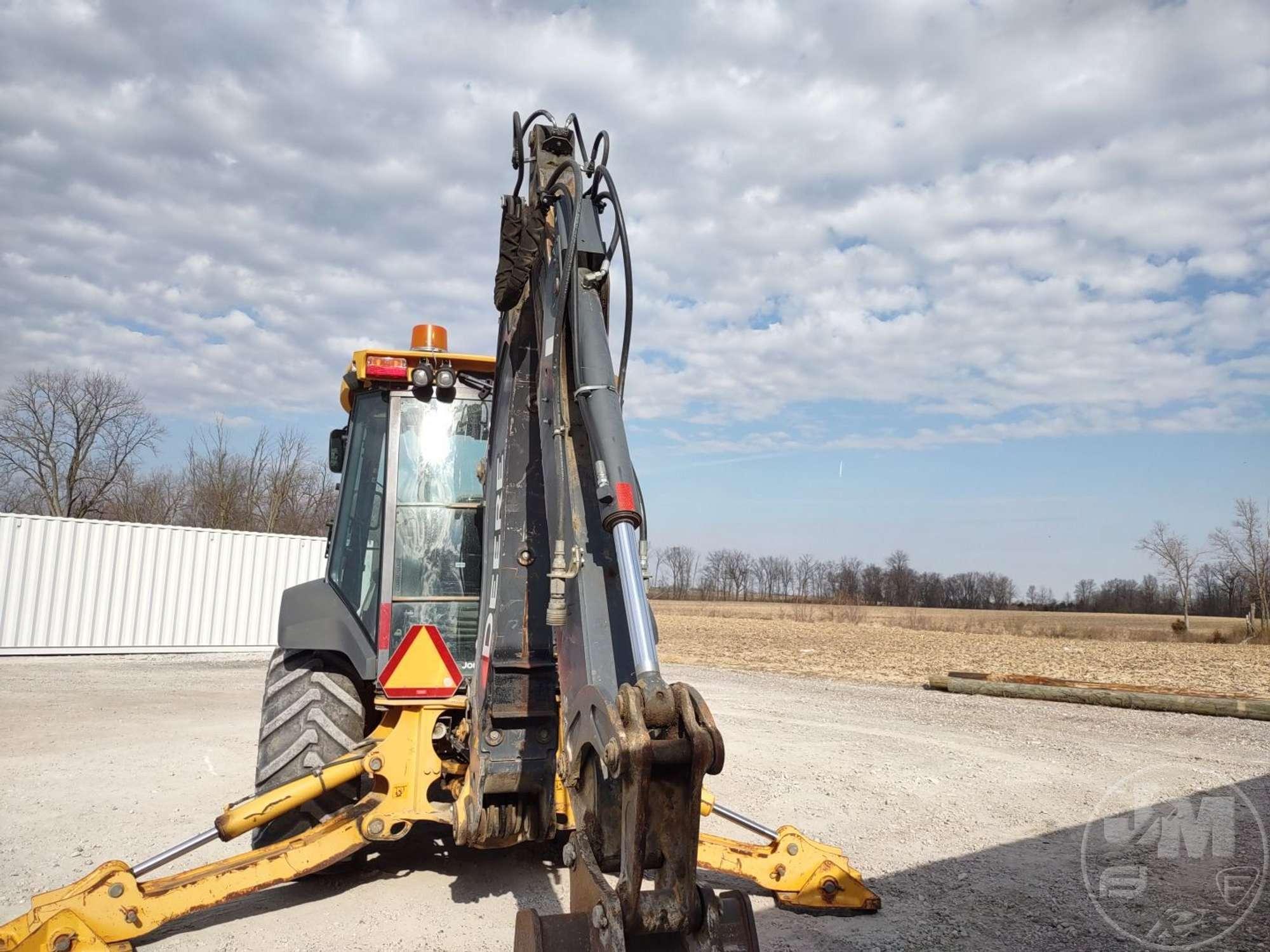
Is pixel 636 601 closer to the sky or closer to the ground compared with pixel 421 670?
closer to the sky

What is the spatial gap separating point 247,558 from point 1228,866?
17.7m

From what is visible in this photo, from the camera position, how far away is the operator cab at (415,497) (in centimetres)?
495

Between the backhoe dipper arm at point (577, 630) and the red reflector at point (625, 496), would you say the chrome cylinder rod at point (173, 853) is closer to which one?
the backhoe dipper arm at point (577, 630)

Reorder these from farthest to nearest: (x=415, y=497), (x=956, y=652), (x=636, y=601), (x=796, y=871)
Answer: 1. (x=956, y=652)
2. (x=415, y=497)
3. (x=796, y=871)
4. (x=636, y=601)

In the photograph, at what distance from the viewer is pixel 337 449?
18.9 feet

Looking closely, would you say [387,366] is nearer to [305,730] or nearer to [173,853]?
[305,730]

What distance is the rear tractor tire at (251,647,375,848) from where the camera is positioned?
4668 millimetres

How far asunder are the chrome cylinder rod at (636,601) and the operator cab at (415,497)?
239 cm

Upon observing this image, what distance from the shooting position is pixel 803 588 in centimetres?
10394

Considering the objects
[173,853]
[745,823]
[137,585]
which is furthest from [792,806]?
[137,585]

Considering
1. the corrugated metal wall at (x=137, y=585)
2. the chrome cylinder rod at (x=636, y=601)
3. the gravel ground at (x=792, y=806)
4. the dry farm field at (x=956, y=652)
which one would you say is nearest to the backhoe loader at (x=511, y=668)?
the chrome cylinder rod at (x=636, y=601)

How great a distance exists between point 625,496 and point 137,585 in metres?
17.5

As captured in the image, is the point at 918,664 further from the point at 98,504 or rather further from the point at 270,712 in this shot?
the point at 98,504

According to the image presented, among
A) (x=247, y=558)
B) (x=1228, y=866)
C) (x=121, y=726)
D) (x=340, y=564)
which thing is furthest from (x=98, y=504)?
(x=1228, y=866)
